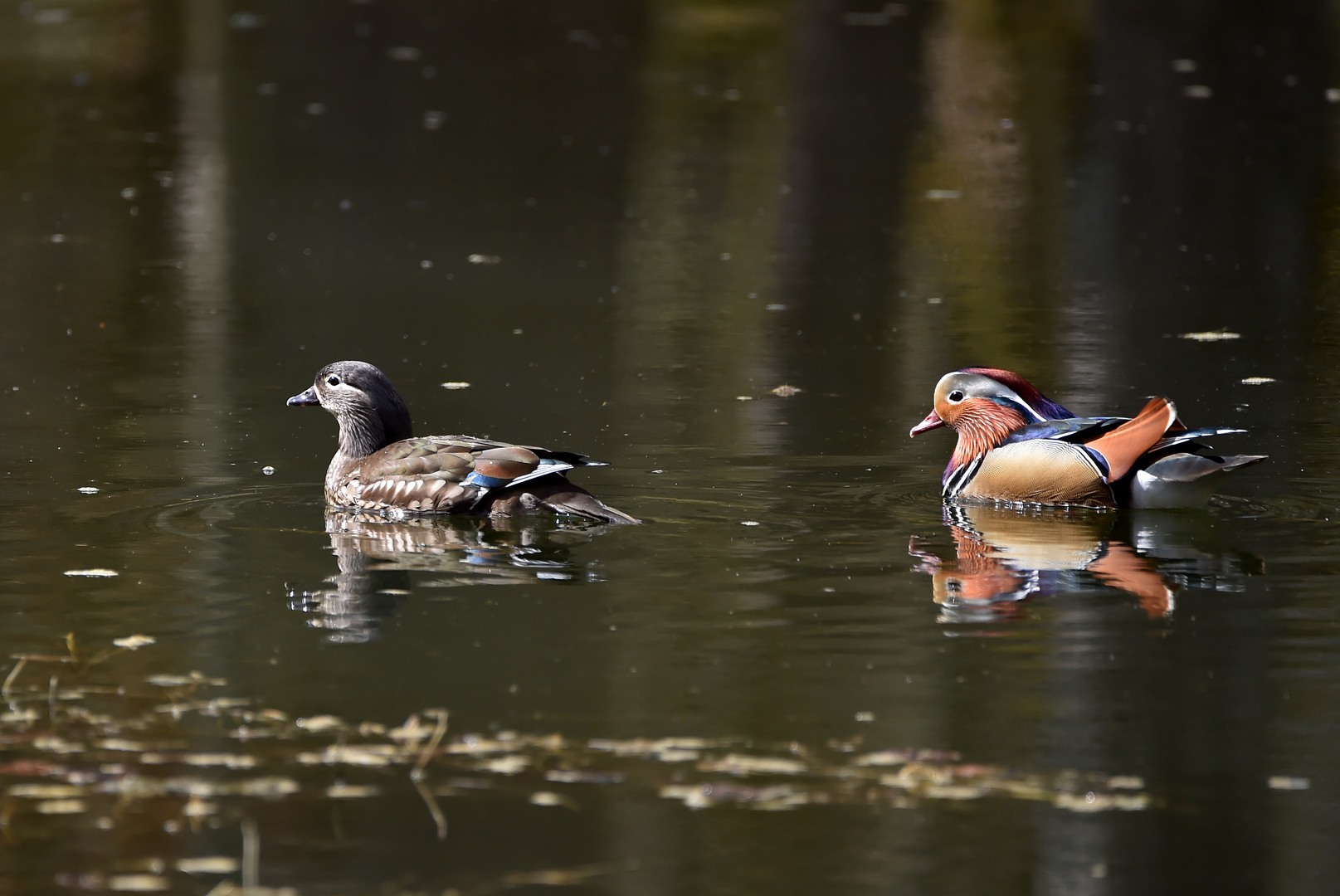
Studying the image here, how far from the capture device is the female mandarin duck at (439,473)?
9508mm

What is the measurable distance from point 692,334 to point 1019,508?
470 cm

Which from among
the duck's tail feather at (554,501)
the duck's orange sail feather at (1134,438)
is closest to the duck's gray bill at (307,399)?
the duck's tail feather at (554,501)

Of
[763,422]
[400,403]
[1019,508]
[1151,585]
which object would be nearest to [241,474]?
[400,403]

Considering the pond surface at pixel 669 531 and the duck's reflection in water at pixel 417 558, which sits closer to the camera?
the pond surface at pixel 669 531

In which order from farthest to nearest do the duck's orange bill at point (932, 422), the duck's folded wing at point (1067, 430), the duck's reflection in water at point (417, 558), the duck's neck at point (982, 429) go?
the duck's orange bill at point (932, 422), the duck's neck at point (982, 429), the duck's folded wing at point (1067, 430), the duck's reflection in water at point (417, 558)

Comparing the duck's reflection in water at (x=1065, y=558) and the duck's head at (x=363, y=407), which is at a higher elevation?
the duck's head at (x=363, y=407)

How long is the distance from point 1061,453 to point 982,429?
24.1 inches

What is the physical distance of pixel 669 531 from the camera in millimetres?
9328

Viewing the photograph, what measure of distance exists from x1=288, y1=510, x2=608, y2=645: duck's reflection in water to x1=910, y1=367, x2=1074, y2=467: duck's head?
2.04 m

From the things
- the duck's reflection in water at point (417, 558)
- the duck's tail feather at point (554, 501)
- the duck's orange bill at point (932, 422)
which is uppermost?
the duck's orange bill at point (932, 422)

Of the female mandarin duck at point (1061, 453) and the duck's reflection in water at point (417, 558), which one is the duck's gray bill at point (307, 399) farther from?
the female mandarin duck at point (1061, 453)

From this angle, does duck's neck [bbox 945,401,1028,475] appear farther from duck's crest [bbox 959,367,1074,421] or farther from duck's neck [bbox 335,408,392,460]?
duck's neck [bbox 335,408,392,460]

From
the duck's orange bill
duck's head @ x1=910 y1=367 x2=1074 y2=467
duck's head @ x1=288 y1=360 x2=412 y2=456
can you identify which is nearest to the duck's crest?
duck's head @ x1=910 y1=367 x2=1074 y2=467

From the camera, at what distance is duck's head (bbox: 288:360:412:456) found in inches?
411
